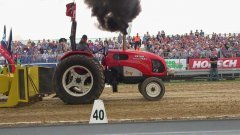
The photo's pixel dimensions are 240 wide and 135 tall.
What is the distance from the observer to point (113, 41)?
25016 millimetres

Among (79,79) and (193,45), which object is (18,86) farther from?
(193,45)

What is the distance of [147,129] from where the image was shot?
7.30m

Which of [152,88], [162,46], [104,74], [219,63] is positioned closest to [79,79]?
[104,74]

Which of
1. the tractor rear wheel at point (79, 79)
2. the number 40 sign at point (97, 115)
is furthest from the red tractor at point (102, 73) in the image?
the number 40 sign at point (97, 115)

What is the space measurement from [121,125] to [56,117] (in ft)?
5.29

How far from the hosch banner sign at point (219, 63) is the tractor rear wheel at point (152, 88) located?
40.0 feet

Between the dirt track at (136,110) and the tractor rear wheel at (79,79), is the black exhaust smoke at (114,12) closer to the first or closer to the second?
the tractor rear wheel at (79,79)

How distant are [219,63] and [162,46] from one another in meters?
3.91

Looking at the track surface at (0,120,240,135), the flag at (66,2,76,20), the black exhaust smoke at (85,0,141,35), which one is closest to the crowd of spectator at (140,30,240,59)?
the black exhaust smoke at (85,0,141,35)

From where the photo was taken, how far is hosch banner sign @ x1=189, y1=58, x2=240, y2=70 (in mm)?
23000

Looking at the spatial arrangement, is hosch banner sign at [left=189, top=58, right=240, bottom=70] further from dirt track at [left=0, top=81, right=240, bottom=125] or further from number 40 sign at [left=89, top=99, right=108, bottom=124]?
number 40 sign at [left=89, top=99, right=108, bottom=124]

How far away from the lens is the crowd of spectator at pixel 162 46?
23703 millimetres

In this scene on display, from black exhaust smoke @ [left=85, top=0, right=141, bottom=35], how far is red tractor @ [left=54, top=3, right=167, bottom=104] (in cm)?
64

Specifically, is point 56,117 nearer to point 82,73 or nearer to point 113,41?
point 82,73
